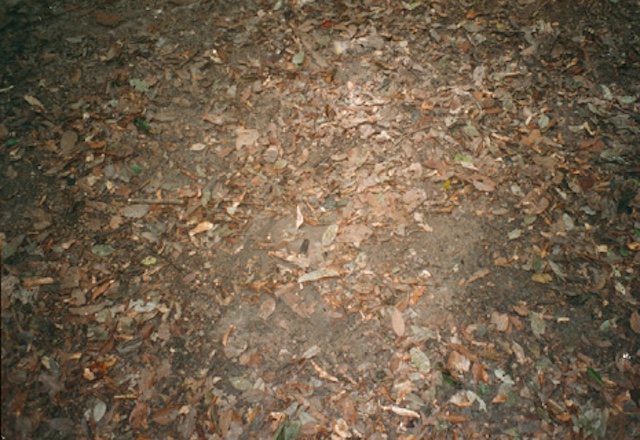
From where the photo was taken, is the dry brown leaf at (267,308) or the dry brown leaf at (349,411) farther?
the dry brown leaf at (267,308)

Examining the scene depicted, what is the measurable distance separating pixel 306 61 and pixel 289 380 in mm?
1917

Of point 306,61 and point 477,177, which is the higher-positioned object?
point 306,61

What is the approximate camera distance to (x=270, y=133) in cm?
296

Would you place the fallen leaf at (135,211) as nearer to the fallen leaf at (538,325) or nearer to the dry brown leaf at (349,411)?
the dry brown leaf at (349,411)

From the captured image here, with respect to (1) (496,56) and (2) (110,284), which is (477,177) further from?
(2) (110,284)

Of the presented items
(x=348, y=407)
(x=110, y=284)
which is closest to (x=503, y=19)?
(x=348, y=407)

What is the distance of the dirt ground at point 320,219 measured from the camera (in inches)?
92.3

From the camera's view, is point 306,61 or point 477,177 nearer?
point 477,177

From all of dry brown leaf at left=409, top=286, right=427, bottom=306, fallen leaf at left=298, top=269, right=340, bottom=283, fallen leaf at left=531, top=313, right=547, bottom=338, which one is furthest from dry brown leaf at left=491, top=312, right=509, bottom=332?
fallen leaf at left=298, top=269, right=340, bottom=283

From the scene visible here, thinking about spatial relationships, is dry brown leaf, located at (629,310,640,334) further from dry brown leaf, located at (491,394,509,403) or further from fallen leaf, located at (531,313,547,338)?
dry brown leaf, located at (491,394,509,403)

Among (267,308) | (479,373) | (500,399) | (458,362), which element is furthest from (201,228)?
(500,399)

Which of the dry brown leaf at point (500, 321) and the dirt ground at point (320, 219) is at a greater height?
the dirt ground at point (320, 219)

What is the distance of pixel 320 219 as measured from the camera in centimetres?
274

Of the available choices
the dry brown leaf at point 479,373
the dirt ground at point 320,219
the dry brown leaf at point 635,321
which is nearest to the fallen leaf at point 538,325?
the dirt ground at point 320,219
